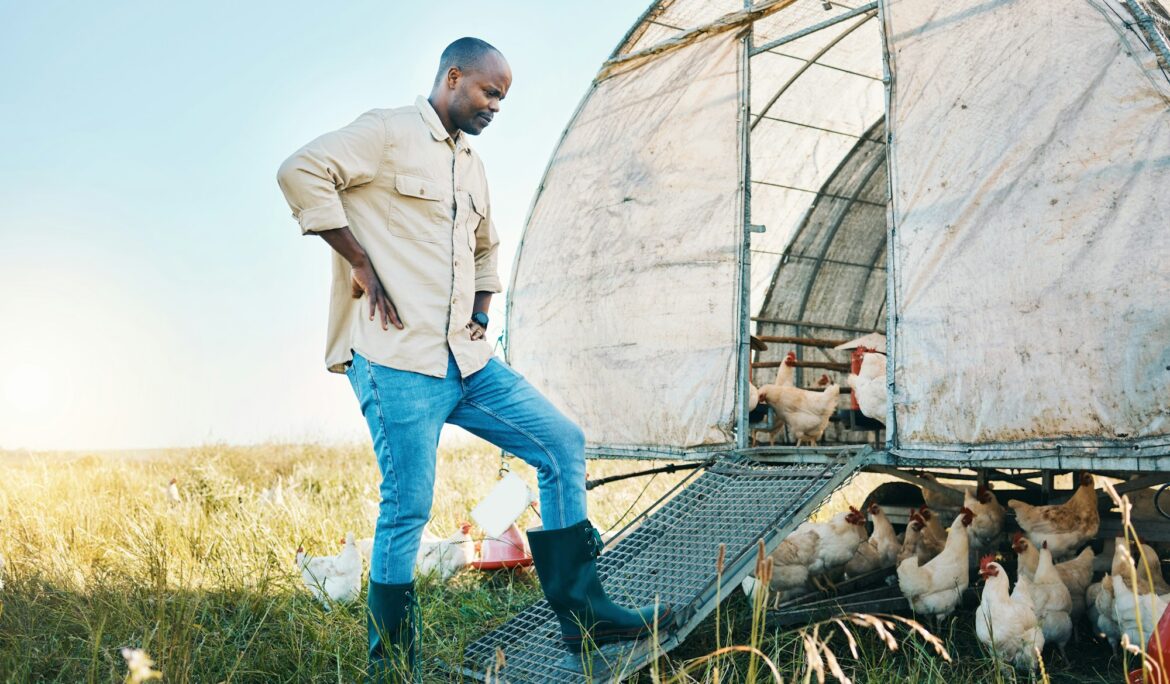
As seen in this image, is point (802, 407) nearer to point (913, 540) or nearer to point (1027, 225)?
point (913, 540)

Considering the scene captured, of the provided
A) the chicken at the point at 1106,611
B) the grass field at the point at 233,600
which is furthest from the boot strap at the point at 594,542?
the chicken at the point at 1106,611

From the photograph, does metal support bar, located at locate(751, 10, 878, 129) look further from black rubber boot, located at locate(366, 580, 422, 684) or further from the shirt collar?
black rubber boot, located at locate(366, 580, 422, 684)

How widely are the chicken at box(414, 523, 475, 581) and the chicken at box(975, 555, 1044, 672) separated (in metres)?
3.06

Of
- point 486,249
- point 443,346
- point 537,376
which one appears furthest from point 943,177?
point 537,376

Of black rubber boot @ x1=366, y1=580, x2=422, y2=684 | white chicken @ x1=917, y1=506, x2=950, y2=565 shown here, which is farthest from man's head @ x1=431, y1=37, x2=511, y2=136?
white chicken @ x1=917, y1=506, x2=950, y2=565

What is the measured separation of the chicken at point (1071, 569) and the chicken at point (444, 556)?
318 centimetres

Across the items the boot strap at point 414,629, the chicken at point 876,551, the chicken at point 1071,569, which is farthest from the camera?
the chicken at point 876,551

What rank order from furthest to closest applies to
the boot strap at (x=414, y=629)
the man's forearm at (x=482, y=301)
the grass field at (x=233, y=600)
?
the grass field at (x=233, y=600) < the man's forearm at (x=482, y=301) < the boot strap at (x=414, y=629)

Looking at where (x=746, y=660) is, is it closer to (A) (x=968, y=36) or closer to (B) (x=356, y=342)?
(B) (x=356, y=342)

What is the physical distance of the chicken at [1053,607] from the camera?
15.4 ft

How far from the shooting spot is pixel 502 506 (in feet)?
14.2

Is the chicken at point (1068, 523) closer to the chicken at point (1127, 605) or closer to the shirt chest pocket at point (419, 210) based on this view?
the chicken at point (1127, 605)

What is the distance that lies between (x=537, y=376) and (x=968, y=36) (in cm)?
371

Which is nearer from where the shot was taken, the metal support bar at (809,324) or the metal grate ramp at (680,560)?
the metal grate ramp at (680,560)
